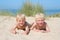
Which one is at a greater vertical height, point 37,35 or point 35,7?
point 35,7

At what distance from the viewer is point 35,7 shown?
9094mm

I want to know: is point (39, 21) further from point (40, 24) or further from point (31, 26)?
point (31, 26)

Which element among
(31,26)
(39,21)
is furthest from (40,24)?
(31,26)

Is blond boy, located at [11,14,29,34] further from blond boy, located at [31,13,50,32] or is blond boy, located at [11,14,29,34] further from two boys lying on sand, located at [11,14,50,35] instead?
blond boy, located at [31,13,50,32]

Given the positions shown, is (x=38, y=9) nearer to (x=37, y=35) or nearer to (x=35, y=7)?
(x=35, y=7)

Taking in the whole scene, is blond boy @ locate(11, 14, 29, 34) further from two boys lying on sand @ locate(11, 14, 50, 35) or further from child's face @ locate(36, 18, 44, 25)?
child's face @ locate(36, 18, 44, 25)

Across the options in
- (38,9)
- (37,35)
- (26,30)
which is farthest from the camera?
(38,9)

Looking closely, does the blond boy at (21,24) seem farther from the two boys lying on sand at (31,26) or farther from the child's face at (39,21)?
the child's face at (39,21)

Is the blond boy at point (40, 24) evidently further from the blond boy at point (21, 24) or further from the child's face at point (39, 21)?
the blond boy at point (21, 24)

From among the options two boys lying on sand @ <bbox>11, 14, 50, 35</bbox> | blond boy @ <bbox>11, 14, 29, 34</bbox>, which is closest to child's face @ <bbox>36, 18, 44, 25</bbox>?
two boys lying on sand @ <bbox>11, 14, 50, 35</bbox>

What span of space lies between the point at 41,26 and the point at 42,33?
32cm

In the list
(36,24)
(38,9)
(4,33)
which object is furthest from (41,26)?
(38,9)

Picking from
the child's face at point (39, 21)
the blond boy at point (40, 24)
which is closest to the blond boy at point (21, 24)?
the blond boy at point (40, 24)

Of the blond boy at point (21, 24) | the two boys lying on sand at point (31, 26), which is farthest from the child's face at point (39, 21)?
the blond boy at point (21, 24)
